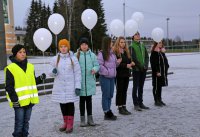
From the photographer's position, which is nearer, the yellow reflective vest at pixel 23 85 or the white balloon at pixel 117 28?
the yellow reflective vest at pixel 23 85

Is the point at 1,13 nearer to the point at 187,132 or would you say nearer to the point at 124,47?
the point at 124,47

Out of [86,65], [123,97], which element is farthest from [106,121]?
[86,65]

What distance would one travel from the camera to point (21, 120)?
499 cm

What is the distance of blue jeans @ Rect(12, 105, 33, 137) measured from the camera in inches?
195

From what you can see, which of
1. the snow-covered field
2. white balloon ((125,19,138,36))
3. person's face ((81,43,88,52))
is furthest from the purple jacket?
white balloon ((125,19,138,36))

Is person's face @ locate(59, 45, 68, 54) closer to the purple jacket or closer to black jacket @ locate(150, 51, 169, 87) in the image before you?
the purple jacket

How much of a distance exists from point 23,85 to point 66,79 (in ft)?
3.49

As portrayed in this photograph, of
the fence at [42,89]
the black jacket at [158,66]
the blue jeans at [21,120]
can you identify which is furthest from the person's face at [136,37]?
the fence at [42,89]

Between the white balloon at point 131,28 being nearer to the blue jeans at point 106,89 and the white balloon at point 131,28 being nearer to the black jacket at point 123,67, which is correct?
the black jacket at point 123,67

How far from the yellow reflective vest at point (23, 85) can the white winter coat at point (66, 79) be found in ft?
2.54

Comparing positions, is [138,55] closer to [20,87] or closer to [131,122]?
[131,122]

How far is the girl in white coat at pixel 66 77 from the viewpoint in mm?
5768

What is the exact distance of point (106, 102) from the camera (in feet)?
22.1

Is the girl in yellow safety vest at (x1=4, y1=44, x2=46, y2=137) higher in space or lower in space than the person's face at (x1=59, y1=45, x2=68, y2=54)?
lower
